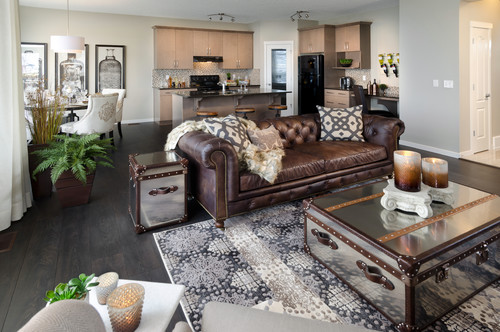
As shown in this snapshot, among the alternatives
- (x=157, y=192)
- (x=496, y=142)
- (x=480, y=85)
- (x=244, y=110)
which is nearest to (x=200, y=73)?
(x=244, y=110)

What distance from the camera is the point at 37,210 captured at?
3.29 meters

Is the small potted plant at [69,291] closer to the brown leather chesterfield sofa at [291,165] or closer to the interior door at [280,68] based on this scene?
the brown leather chesterfield sofa at [291,165]

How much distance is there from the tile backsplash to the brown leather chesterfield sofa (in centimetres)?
602

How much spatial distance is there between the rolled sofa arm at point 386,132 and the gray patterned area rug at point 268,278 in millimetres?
1645

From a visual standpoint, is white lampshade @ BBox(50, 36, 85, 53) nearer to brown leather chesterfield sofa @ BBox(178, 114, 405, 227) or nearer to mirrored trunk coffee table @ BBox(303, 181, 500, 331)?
brown leather chesterfield sofa @ BBox(178, 114, 405, 227)

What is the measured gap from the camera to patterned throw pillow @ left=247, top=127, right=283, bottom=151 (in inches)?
131

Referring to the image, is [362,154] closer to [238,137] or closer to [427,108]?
[238,137]

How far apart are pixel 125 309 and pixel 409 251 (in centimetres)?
133

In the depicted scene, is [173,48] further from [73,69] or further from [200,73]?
[73,69]

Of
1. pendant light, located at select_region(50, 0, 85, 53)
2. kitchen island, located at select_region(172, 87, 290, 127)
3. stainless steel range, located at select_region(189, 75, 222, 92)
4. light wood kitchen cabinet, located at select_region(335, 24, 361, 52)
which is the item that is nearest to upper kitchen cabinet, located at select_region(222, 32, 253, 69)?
stainless steel range, located at select_region(189, 75, 222, 92)

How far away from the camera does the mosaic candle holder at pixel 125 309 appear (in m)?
1.00

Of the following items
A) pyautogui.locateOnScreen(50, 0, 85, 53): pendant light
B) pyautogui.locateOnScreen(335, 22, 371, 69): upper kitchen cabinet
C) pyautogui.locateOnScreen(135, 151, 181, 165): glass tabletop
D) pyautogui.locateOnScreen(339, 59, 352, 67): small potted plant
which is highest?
pyautogui.locateOnScreen(335, 22, 371, 69): upper kitchen cabinet

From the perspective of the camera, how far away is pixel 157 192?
279cm

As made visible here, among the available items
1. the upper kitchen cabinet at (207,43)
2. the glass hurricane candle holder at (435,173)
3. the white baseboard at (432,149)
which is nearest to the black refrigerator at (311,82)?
the upper kitchen cabinet at (207,43)
